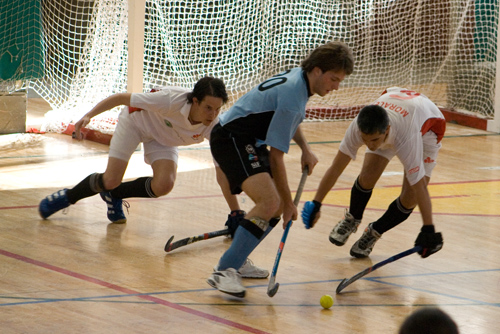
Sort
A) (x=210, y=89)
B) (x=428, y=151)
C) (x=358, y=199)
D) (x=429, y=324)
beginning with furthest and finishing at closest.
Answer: (x=358, y=199)
(x=428, y=151)
(x=210, y=89)
(x=429, y=324)

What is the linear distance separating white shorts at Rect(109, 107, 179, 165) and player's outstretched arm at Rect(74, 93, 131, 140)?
301 mm

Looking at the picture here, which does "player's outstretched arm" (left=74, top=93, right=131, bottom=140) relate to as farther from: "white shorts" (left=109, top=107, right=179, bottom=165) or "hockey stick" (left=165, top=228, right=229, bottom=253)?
"hockey stick" (left=165, top=228, right=229, bottom=253)

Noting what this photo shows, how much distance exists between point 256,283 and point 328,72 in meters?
1.04

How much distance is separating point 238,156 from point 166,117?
962 millimetres

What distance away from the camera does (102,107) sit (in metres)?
4.06

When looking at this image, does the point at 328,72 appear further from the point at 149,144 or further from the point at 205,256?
the point at 149,144

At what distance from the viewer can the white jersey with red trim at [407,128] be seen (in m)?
3.51

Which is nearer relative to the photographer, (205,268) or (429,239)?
(429,239)

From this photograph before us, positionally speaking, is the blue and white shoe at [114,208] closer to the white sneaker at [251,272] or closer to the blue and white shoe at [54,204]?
the blue and white shoe at [54,204]

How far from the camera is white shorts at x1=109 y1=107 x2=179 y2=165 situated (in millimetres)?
4379

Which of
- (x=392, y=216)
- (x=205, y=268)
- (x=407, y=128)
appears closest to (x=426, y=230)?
(x=407, y=128)

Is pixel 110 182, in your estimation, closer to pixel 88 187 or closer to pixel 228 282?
pixel 88 187

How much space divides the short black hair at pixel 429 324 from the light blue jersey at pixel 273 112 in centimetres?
189

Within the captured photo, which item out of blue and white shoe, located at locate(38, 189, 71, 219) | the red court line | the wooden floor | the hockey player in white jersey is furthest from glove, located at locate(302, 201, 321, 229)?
blue and white shoe, located at locate(38, 189, 71, 219)
